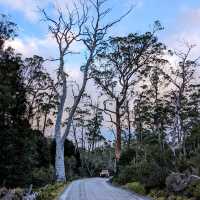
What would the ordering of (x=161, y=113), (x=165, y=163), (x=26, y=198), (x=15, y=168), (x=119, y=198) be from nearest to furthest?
1. (x=26, y=198)
2. (x=119, y=198)
3. (x=165, y=163)
4. (x=15, y=168)
5. (x=161, y=113)

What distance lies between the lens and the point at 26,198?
16953mm

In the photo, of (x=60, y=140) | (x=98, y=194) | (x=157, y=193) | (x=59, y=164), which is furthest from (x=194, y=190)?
(x=60, y=140)

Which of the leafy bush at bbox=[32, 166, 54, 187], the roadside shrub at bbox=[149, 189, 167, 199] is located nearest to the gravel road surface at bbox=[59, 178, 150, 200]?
the roadside shrub at bbox=[149, 189, 167, 199]

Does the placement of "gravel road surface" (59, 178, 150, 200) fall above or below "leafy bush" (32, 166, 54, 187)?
below

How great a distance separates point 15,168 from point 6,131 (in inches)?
124

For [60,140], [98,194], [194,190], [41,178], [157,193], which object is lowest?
[194,190]

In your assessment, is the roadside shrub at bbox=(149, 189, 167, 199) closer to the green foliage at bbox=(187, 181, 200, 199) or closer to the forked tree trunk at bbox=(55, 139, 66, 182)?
the green foliage at bbox=(187, 181, 200, 199)

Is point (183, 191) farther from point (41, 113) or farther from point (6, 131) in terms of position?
point (41, 113)

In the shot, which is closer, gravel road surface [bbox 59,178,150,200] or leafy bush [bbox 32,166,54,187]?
gravel road surface [bbox 59,178,150,200]

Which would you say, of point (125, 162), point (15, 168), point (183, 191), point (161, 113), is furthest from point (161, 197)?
point (161, 113)

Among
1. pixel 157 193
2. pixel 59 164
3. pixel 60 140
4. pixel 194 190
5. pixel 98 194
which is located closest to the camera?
pixel 194 190

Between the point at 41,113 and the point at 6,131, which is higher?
the point at 41,113

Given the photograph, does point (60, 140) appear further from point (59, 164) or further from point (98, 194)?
point (98, 194)

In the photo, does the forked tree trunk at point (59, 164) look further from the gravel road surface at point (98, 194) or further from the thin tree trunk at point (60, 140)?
the gravel road surface at point (98, 194)
